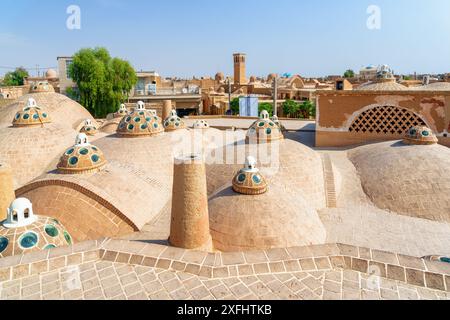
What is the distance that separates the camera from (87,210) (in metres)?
9.24

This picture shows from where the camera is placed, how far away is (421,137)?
13859mm

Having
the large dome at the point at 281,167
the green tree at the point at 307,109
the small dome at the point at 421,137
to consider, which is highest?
the green tree at the point at 307,109

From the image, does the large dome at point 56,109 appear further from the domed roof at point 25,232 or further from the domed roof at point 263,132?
the domed roof at point 25,232

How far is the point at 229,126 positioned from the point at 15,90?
19.9m

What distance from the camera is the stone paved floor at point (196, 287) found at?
452 cm

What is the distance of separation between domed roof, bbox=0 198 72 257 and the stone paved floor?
240 cm

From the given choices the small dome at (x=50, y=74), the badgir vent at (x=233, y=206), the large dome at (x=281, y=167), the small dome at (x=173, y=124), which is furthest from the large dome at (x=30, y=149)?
the small dome at (x=50, y=74)

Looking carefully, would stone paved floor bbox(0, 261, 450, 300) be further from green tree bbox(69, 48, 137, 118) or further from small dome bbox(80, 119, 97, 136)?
green tree bbox(69, 48, 137, 118)

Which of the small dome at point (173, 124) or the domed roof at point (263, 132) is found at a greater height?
the small dome at point (173, 124)

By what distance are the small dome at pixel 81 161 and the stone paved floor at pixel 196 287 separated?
5765 millimetres

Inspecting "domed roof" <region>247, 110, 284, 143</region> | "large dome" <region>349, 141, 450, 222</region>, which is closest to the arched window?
"large dome" <region>349, 141, 450, 222</region>

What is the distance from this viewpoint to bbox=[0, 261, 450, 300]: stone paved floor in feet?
14.8

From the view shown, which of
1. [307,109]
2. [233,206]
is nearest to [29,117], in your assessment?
[233,206]
